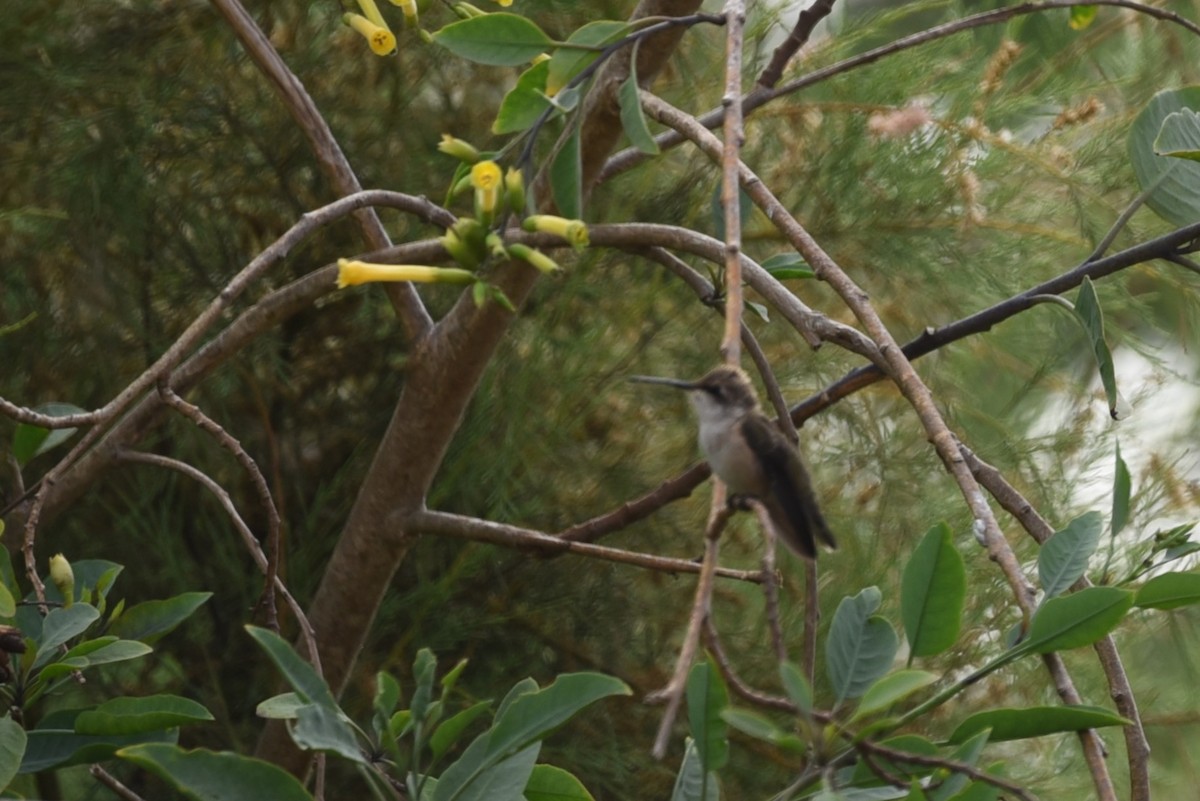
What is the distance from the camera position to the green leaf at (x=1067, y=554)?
25.8 inches

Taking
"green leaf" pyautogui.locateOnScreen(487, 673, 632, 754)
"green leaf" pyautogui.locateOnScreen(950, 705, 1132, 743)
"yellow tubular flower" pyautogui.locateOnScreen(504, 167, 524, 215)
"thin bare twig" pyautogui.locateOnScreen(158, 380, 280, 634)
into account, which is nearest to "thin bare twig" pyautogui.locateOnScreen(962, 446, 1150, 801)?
"green leaf" pyautogui.locateOnScreen(950, 705, 1132, 743)

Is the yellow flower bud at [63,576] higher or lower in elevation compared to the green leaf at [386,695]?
lower

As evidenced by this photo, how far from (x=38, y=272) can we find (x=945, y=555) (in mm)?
1101

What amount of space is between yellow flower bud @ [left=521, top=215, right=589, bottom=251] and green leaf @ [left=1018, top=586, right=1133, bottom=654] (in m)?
0.29

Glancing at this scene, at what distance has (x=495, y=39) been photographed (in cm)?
75

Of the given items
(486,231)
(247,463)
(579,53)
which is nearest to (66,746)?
(247,463)

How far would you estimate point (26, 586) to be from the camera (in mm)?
1264

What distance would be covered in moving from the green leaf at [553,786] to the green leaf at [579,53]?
39 centimetres

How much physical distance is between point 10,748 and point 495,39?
48 cm

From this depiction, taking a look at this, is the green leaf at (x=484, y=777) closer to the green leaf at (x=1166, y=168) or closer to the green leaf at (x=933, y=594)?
the green leaf at (x=933, y=594)

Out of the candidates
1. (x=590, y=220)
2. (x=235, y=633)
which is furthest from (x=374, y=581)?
(x=590, y=220)

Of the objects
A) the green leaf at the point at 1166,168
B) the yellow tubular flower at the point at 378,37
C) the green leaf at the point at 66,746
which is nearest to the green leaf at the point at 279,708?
the green leaf at the point at 66,746

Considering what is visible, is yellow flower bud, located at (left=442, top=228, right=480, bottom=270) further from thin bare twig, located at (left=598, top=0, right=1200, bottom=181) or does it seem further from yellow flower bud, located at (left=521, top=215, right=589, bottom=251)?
thin bare twig, located at (left=598, top=0, right=1200, bottom=181)

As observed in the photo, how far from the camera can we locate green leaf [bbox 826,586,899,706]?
64 centimetres
